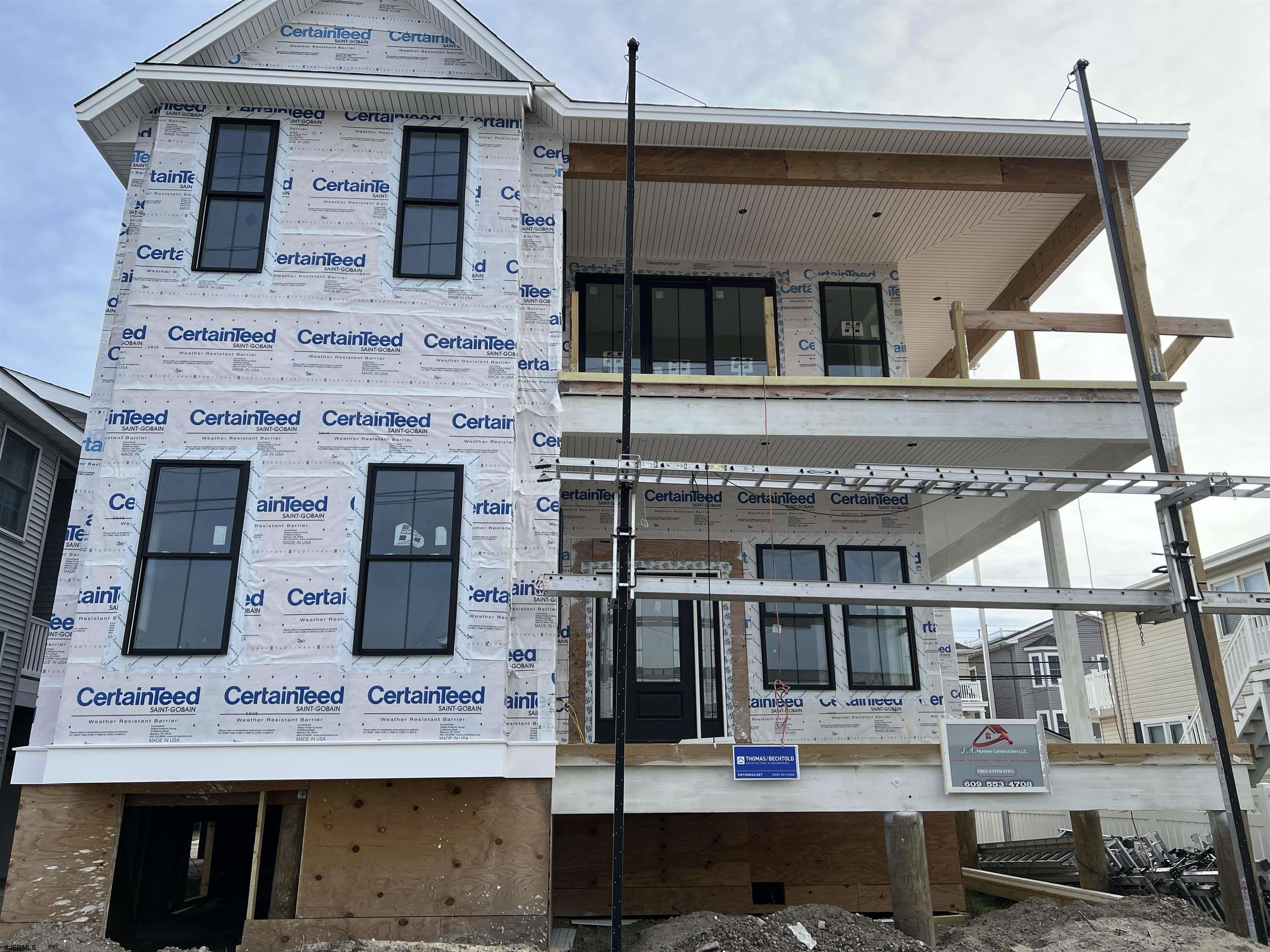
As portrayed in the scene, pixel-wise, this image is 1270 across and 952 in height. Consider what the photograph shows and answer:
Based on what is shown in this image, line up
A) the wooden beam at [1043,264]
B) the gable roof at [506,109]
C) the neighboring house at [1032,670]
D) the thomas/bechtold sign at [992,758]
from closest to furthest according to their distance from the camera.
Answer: the thomas/bechtold sign at [992,758] → the gable roof at [506,109] → the wooden beam at [1043,264] → the neighboring house at [1032,670]

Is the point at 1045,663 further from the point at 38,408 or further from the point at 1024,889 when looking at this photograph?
the point at 38,408

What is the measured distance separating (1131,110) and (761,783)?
10.2 meters

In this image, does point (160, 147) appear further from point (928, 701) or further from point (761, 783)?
point (928, 701)

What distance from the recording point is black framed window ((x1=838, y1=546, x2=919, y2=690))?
13.9 meters

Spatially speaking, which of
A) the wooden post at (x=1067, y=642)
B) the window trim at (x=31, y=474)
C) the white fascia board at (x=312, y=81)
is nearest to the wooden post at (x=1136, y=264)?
the wooden post at (x=1067, y=642)

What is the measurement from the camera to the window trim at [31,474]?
16.3 metres

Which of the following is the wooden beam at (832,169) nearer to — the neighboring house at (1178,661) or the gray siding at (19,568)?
the neighboring house at (1178,661)

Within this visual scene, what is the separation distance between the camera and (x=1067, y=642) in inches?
547

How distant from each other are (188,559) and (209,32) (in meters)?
6.72

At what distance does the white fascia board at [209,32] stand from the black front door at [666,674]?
29.4 ft

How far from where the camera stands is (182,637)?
973 cm

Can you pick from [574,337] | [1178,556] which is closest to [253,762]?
[574,337]

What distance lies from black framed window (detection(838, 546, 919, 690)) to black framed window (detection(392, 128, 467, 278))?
7442 millimetres

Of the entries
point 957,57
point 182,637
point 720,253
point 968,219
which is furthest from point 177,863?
point 957,57
